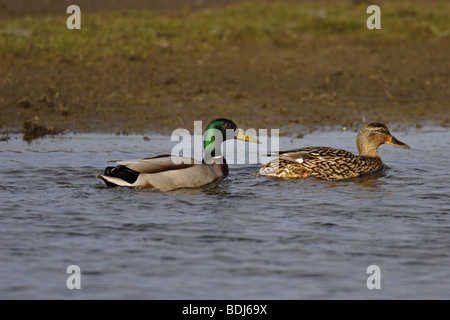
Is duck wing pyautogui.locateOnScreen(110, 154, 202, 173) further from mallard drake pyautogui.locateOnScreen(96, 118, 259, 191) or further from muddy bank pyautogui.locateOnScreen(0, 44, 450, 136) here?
muddy bank pyautogui.locateOnScreen(0, 44, 450, 136)

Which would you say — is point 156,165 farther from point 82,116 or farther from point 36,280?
point 82,116

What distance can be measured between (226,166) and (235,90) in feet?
14.1

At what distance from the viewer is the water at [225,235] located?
227 inches

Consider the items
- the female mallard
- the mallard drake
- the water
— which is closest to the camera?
the water

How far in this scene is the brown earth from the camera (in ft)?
40.9

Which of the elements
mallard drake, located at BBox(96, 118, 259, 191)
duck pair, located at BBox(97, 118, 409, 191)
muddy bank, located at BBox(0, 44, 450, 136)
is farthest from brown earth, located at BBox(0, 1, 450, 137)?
mallard drake, located at BBox(96, 118, 259, 191)

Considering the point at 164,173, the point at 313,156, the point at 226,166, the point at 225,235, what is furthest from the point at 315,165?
the point at 225,235

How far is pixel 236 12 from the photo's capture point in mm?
18359

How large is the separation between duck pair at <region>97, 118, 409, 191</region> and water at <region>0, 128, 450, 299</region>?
0.16 metres

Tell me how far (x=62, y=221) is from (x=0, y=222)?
51 cm

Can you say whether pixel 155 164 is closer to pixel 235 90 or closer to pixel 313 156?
pixel 313 156

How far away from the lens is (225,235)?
22.8ft

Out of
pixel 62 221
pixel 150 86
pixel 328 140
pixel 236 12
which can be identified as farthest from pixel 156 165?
pixel 236 12
